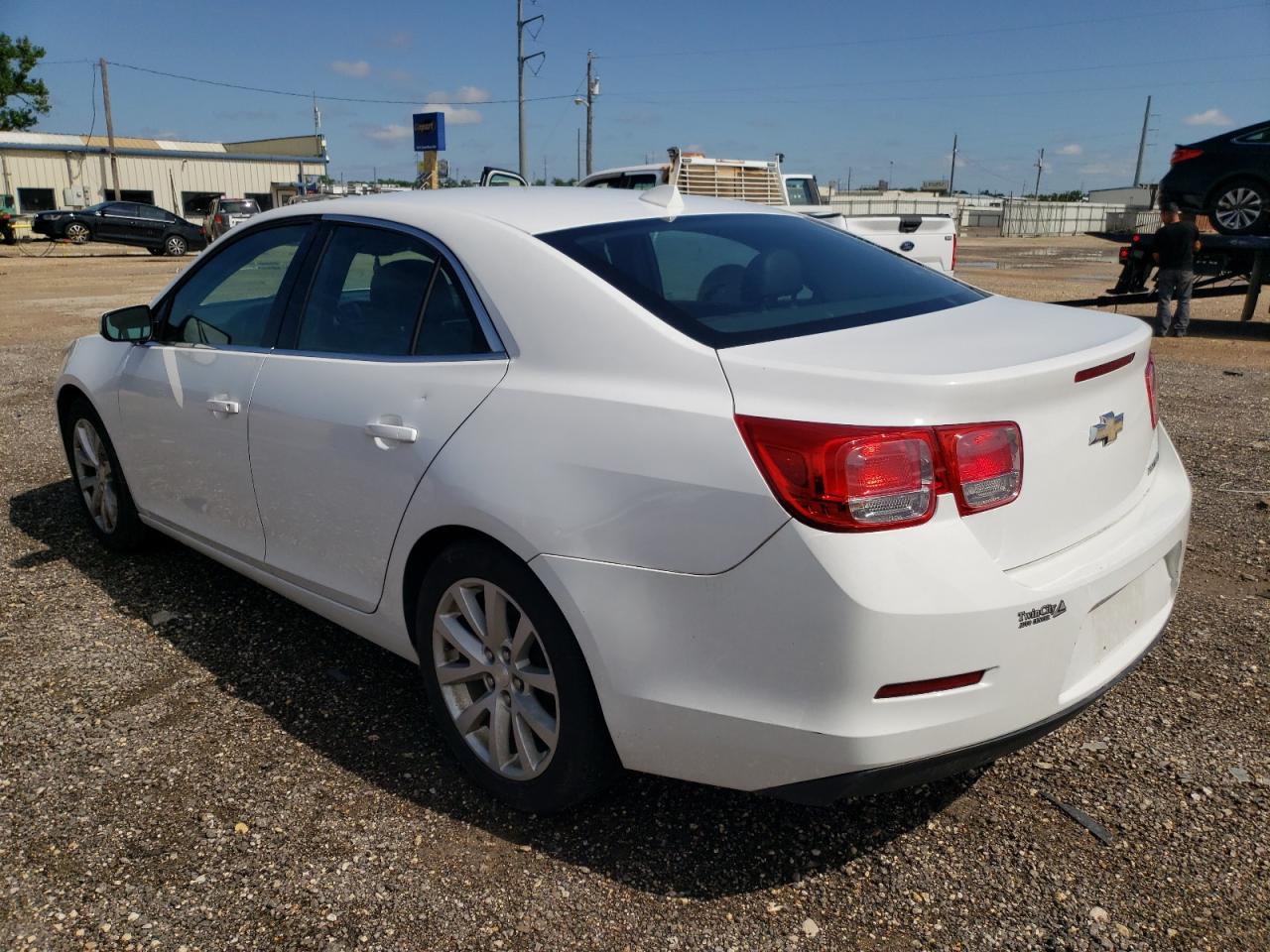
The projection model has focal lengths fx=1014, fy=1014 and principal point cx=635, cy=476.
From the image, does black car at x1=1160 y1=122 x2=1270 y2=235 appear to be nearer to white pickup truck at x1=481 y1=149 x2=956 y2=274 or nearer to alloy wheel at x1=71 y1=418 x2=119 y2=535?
white pickup truck at x1=481 y1=149 x2=956 y2=274

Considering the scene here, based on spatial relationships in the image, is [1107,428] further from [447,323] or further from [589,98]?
[589,98]

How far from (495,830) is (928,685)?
1267 mm

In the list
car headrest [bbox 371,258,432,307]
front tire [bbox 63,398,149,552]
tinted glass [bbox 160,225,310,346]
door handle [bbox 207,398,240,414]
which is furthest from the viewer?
front tire [bbox 63,398,149,552]

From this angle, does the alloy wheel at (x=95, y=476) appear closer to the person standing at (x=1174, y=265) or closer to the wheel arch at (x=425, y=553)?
the wheel arch at (x=425, y=553)

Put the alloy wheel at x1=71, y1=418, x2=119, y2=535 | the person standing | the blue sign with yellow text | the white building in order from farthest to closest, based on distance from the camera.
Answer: the white building < the blue sign with yellow text < the person standing < the alloy wheel at x1=71, y1=418, x2=119, y2=535

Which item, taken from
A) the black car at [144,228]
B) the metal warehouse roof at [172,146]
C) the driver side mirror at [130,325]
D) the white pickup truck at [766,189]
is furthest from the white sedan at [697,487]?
the metal warehouse roof at [172,146]

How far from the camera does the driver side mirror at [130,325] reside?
399 cm

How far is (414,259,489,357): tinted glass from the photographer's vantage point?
2750 millimetres

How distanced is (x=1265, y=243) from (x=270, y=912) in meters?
14.1

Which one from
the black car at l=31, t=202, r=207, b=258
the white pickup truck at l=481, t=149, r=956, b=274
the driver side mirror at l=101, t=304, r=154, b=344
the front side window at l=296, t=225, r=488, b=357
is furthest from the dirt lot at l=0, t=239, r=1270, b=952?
the black car at l=31, t=202, r=207, b=258

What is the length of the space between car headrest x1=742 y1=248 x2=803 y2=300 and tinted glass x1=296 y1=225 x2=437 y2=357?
3.02 feet

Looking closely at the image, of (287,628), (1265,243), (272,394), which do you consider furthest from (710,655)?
(1265,243)

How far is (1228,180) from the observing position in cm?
1348

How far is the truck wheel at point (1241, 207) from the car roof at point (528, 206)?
12631 millimetres
